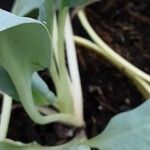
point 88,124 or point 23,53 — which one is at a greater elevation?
point 23,53

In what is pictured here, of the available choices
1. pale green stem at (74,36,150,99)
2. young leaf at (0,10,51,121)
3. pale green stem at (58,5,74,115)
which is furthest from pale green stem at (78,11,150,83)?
young leaf at (0,10,51,121)

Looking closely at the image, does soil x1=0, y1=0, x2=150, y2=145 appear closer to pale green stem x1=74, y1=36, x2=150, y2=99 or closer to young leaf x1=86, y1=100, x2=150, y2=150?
pale green stem x1=74, y1=36, x2=150, y2=99

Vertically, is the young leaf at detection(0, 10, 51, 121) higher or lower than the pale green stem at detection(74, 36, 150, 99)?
higher

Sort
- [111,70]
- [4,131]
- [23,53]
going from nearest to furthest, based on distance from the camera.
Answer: [23,53]
[4,131]
[111,70]

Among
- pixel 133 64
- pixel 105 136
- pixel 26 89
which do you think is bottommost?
pixel 133 64

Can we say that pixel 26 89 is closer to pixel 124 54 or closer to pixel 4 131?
pixel 4 131

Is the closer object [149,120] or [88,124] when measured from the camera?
[149,120]

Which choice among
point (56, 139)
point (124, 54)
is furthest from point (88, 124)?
point (124, 54)

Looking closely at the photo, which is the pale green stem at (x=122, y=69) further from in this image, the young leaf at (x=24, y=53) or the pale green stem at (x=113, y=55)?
the young leaf at (x=24, y=53)

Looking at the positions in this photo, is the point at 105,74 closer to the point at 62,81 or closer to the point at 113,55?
the point at 113,55
